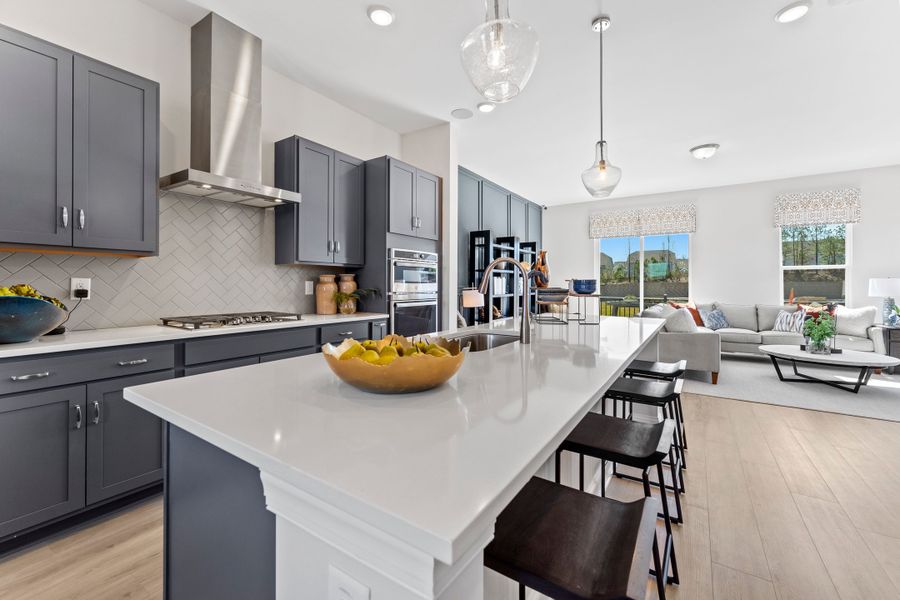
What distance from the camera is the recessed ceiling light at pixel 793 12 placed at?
7.73 feet

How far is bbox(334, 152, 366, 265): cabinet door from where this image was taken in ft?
10.9

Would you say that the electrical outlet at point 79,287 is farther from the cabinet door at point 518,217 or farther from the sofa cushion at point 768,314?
the sofa cushion at point 768,314

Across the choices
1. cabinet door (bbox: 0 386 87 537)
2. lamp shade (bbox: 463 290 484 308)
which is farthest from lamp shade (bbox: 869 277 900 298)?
cabinet door (bbox: 0 386 87 537)

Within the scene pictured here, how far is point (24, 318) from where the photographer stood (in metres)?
1.69

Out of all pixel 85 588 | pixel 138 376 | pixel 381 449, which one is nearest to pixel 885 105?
pixel 381 449

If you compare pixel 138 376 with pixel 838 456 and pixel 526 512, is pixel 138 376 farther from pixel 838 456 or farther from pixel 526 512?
pixel 838 456

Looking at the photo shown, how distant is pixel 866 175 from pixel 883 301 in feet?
5.80

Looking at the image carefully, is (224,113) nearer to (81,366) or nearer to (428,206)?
(81,366)

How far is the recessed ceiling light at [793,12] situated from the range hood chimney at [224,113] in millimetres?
3304

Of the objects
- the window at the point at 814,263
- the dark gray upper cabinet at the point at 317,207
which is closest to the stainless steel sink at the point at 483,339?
the dark gray upper cabinet at the point at 317,207

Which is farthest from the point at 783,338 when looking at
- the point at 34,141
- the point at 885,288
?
the point at 34,141

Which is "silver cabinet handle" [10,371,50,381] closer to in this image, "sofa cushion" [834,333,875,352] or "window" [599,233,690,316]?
"sofa cushion" [834,333,875,352]

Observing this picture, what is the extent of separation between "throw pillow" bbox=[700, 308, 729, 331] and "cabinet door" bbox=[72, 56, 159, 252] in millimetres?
6668

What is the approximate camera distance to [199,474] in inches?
37.3
